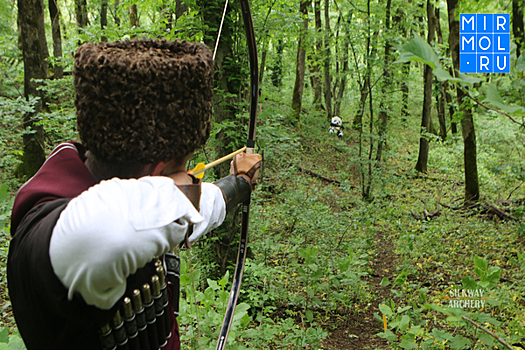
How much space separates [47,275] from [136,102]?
19.9 inches

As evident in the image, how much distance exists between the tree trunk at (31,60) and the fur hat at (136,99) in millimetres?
7326

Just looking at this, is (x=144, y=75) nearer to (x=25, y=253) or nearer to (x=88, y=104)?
(x=88, y=104)

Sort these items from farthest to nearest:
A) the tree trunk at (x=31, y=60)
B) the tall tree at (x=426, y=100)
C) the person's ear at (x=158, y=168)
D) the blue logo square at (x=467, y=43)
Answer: the tall tree at (x=426, y=100)
the tree trunk at (x=31, y=60)
the blue logo square at (x=467, y=43)
the person's ear at (x=158, y=168)

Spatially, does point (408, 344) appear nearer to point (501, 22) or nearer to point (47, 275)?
point (47, 275)

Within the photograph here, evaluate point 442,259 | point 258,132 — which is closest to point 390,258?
point 442,259

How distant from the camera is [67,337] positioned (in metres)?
0.94

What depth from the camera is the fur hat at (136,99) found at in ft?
3.28

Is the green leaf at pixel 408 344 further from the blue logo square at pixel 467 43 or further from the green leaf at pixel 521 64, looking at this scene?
the blue logo square at pixel 467 43

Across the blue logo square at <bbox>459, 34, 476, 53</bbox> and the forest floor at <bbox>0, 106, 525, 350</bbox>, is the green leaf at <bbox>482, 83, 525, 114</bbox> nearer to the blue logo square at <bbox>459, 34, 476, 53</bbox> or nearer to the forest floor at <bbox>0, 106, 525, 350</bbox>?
the forest floor at <bbox>0, 106, 525, 350</bbox>

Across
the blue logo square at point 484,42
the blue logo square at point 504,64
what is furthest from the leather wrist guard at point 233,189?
the blue logo square at point 484,42

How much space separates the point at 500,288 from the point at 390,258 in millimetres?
2002

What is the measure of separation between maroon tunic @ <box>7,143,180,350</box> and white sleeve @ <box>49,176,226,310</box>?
0.05 meters

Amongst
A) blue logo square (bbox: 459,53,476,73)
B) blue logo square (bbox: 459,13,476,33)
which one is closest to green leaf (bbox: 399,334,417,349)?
blue logo square (bbox: 459,53,476,73)

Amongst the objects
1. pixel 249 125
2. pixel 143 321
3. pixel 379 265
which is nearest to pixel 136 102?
pixel 143 321
